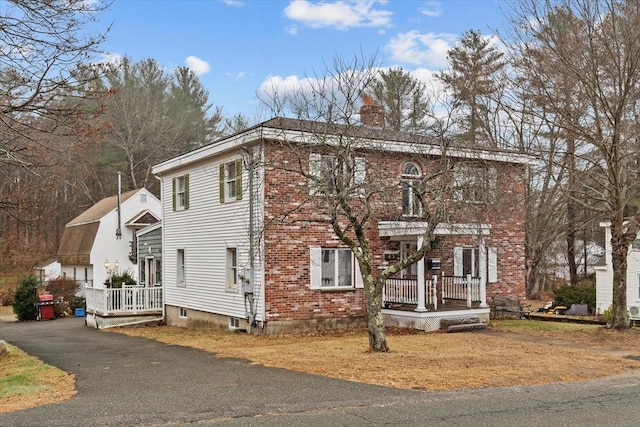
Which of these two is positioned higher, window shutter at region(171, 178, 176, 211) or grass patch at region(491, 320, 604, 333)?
window shutter at region(171, 178, 176, 211)

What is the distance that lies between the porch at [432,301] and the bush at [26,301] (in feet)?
59.0

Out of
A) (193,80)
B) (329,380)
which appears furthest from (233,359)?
(193,80)

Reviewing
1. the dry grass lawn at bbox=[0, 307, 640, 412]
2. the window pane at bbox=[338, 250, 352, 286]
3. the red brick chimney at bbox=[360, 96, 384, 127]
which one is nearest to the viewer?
the dry grass lawn at bbox=[0, 307, 640, 412]

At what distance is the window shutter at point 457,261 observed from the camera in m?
21.2

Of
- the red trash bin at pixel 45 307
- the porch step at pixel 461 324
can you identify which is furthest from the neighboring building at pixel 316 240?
the red trash bin at pixel 45 307

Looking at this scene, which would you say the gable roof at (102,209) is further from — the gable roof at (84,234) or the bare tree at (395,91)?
the bare tree at (395,91)

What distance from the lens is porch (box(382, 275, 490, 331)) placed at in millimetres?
18609

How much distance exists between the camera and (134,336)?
20344mm

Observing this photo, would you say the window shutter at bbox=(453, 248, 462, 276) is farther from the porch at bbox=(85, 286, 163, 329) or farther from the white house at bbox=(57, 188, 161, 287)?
the white house at bbox=(57, 188, 161, 287)

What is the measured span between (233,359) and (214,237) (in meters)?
7.56

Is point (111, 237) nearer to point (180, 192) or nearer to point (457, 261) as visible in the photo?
point (180, 192)

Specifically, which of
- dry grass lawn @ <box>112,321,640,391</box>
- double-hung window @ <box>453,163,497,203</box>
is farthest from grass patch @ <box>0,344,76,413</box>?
double-hung window @ <box>453,163,497,203</box>

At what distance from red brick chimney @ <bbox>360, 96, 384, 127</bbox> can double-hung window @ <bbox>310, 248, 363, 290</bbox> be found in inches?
206

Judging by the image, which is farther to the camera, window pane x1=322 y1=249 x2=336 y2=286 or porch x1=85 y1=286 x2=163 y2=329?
porch x1=85 y1=286 x2=163 y2=329
